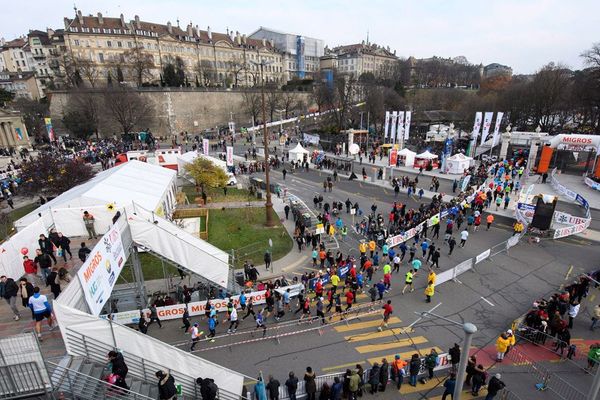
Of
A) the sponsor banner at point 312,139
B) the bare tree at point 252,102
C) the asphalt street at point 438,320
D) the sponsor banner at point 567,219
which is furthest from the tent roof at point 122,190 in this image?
the bare tree at point 252,102

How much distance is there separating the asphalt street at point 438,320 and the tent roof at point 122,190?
27.4 ft

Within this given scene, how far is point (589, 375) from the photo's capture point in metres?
10.2

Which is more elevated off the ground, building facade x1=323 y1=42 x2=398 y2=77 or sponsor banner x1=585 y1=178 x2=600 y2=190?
building facade x1=323 y1=42 x2=398 y2=77

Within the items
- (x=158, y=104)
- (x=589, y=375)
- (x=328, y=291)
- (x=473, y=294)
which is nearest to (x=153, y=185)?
(x=328, y=291)

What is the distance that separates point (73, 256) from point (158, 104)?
61.3m

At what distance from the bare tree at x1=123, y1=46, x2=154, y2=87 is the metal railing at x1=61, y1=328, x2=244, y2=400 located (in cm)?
7583

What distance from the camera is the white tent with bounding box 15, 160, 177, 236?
1569 centimetres

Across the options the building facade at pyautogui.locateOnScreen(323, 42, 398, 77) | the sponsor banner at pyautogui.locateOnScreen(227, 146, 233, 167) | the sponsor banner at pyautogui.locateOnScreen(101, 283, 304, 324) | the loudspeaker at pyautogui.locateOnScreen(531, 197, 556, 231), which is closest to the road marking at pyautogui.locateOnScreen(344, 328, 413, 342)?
the sponsor banner at pyautogui.locateOnScreen(101, 283, 304, 324)

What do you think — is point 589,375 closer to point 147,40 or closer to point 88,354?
point 88,354

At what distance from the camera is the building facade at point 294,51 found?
125 meters

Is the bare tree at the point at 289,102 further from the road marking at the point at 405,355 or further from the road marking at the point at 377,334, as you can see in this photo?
the road marking at the point at 405,355

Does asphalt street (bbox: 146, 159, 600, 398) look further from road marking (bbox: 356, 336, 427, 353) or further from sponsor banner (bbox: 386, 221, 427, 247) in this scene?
sponsor banner (bbox: 386, 221, 427, 247)

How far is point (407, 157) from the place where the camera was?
4100cm

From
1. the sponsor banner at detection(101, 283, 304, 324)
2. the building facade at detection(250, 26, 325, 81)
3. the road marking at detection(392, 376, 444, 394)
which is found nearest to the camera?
the road marking at detection(392, 376, 444, 394)
